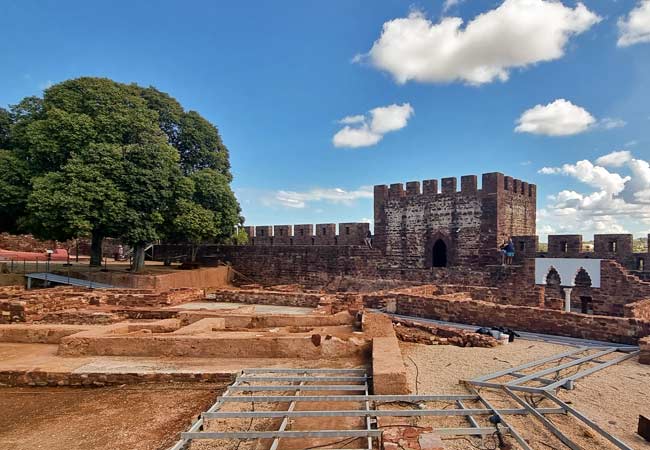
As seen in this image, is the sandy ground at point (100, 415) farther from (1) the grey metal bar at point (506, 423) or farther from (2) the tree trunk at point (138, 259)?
(2) the tree trunk at point (138, 259)

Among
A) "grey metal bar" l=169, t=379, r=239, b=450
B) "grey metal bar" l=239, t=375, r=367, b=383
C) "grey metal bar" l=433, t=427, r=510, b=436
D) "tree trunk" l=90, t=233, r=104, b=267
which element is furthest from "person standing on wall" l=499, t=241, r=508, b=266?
"tree trunk" l=90, t=233, r=104, b=267

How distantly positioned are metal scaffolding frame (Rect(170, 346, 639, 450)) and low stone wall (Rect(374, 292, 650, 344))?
1161mm

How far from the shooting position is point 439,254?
19.2 meters

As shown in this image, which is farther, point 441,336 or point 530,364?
point 441,336

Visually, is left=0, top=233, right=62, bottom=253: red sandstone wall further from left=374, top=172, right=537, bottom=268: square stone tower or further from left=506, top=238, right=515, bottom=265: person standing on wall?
left=506, top=238, right=515, bottom=265: person standing on wall

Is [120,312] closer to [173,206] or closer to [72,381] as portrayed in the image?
[72,381]

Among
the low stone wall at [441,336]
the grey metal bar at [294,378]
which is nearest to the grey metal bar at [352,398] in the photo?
the grey metal bar at [294,378]

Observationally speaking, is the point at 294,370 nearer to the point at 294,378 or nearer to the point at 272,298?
the point at 294,378

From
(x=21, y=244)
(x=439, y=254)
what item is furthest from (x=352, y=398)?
(x=21, y=244)

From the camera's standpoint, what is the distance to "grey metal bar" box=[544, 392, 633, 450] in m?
3.53

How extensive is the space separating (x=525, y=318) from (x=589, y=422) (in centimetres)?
524

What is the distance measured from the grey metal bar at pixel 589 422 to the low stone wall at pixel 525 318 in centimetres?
424

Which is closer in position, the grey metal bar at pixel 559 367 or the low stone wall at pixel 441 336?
the grey metal bar at pixel 559 367

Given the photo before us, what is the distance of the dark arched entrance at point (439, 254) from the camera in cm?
1890
